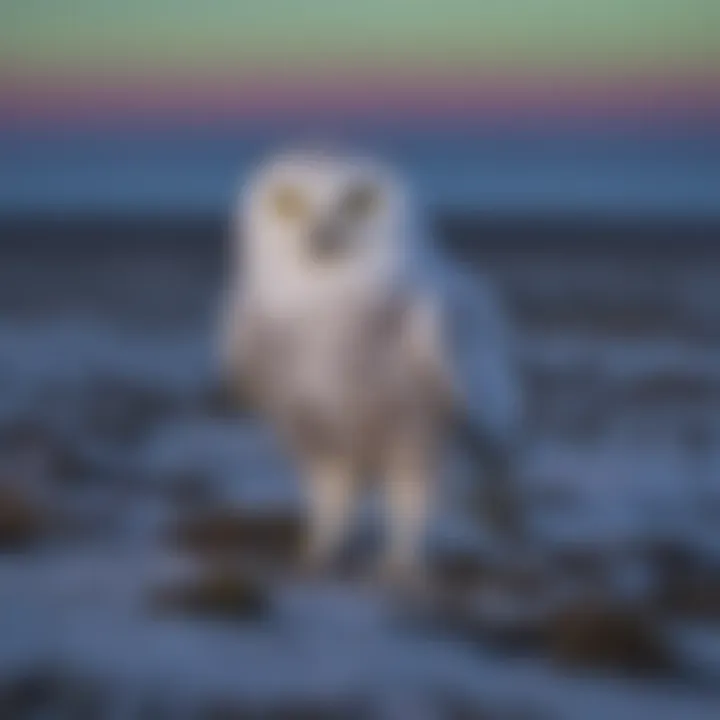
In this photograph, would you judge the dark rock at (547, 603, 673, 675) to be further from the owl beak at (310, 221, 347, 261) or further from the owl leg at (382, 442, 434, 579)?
the owl beak at (310, 221, 347, 261)

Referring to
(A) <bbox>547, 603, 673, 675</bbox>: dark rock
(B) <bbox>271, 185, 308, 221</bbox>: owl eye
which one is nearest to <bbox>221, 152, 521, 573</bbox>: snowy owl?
(B) <bbox>271, 185, 308, 221</bbox>: owl eye

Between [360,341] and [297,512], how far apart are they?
0.13m

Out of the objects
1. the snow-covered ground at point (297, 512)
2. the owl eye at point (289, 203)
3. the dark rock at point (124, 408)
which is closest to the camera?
the snow-covered ground at point (297, 512)

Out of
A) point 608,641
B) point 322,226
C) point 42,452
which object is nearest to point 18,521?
point 42,452

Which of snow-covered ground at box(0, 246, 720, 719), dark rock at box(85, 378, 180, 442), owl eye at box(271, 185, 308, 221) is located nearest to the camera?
snow-covered ground at box(0, 246, 720, 719)

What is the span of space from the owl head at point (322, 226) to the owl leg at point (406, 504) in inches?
5.4

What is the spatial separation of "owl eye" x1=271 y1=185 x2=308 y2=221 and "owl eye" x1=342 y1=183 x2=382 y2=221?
3 centimetres

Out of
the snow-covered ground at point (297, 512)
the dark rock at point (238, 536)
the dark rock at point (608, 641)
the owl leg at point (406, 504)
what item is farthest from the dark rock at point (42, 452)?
the dark rock at point (608, 641)

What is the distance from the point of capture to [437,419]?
112cm

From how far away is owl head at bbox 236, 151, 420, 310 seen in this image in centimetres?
107

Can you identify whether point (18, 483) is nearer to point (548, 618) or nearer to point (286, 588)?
point (286, 588)

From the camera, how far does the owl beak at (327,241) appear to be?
1.08m

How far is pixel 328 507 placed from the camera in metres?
1.10

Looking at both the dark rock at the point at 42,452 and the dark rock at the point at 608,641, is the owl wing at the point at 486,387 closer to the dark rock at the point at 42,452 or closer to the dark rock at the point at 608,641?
the dark rock at the point at 608,641
